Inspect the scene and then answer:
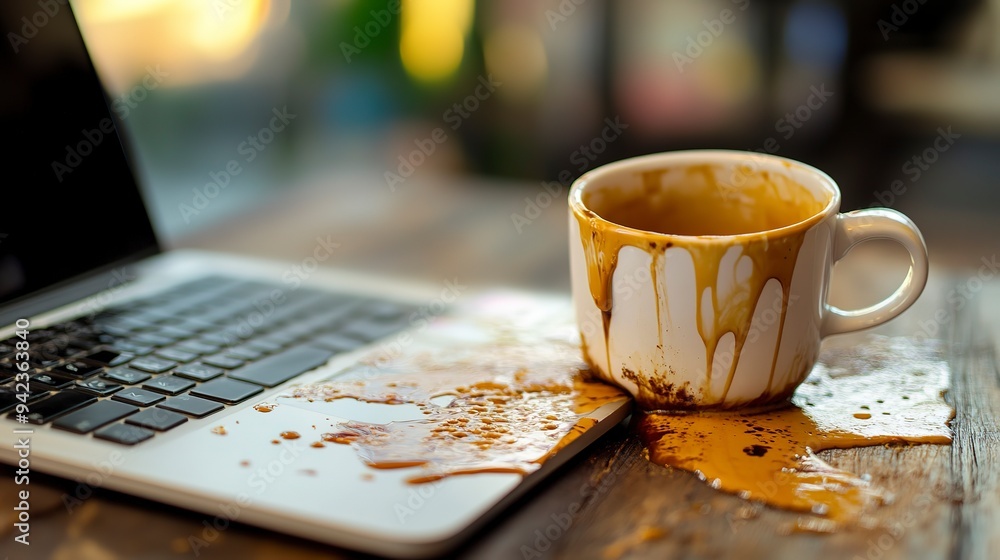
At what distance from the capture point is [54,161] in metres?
0.64

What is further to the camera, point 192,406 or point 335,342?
point 335,342

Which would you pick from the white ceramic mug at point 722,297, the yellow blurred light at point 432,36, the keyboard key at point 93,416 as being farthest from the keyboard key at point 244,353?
the yellow blurred light at point 432,36

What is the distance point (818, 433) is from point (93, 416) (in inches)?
17.2

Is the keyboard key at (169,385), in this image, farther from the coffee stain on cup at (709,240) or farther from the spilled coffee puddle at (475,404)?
the coffee stain on cup at (709,240)

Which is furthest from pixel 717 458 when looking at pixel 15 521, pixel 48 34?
pixel 48 34

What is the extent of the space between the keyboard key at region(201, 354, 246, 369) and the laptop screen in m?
0.15

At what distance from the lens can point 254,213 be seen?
1.09 metres

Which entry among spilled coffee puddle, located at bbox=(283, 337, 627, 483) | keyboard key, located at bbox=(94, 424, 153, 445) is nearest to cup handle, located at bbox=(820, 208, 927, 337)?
spilled coffee puddle, located at bbox=(283, 337, 627, 483)

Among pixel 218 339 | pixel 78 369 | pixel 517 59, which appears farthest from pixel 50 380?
pixel 517 59

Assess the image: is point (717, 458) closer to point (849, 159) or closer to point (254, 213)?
point (254, 213)

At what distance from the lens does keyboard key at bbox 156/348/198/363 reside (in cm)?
59

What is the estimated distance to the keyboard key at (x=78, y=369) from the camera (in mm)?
550

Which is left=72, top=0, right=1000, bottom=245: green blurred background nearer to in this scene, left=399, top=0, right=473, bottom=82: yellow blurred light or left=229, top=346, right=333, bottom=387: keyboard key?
left=399, top=0, right=473, bottom=82: yellow blurred light

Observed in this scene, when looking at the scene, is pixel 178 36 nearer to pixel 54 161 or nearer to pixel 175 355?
pixel 54 161
